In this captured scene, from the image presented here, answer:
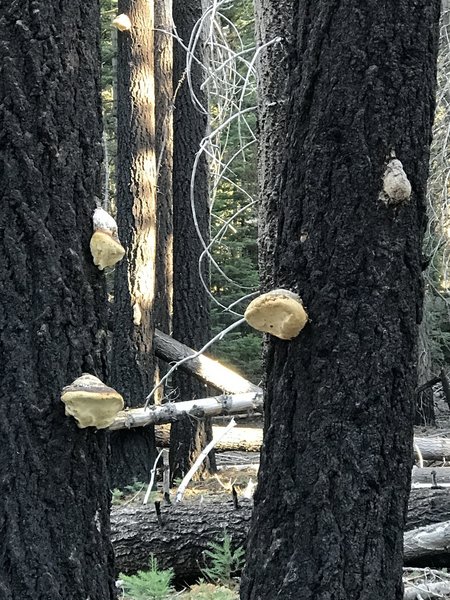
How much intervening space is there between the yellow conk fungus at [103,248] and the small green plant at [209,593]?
2601mm

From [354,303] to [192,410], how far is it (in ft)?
17.3

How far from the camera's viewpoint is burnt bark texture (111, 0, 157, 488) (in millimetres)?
8469

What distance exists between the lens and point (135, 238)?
8.57 metres

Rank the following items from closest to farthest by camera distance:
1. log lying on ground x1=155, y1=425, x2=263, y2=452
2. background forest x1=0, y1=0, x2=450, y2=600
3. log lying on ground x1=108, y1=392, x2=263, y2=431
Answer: background forest x1=0, y1=0, x2=450, y2=600
log lying on ground x1=108, y1=392, x2=263, y2=431
log lying on ground x1=155, y1=425, x2=263, y2=452

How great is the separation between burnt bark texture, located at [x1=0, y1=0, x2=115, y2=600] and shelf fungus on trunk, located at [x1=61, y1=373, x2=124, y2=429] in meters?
0.10

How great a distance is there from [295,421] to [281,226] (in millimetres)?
720

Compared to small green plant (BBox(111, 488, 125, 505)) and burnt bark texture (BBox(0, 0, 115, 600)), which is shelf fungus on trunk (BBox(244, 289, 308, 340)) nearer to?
burnt bark texture (BBox(0, 0, 115, 600))

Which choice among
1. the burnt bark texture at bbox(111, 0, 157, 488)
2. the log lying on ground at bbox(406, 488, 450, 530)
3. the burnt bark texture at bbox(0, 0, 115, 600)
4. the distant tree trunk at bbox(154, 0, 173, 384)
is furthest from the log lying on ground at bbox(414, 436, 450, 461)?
the burnt bark texture at bbox(0, 0, 115, 600)

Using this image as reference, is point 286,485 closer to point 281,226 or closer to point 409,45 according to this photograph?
point 281,226

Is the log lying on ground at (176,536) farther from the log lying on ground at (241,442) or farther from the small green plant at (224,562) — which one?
the log lying on ground at (241,442)

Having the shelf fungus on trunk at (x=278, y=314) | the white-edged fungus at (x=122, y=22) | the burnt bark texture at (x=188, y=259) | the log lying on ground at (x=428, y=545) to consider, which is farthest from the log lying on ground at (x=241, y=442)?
the shelf fungus on trunk at (x=278, y=314)

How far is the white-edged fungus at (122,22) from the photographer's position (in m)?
8.55

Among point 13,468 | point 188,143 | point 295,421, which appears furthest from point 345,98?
point 188,143

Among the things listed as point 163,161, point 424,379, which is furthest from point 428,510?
point 424,379
